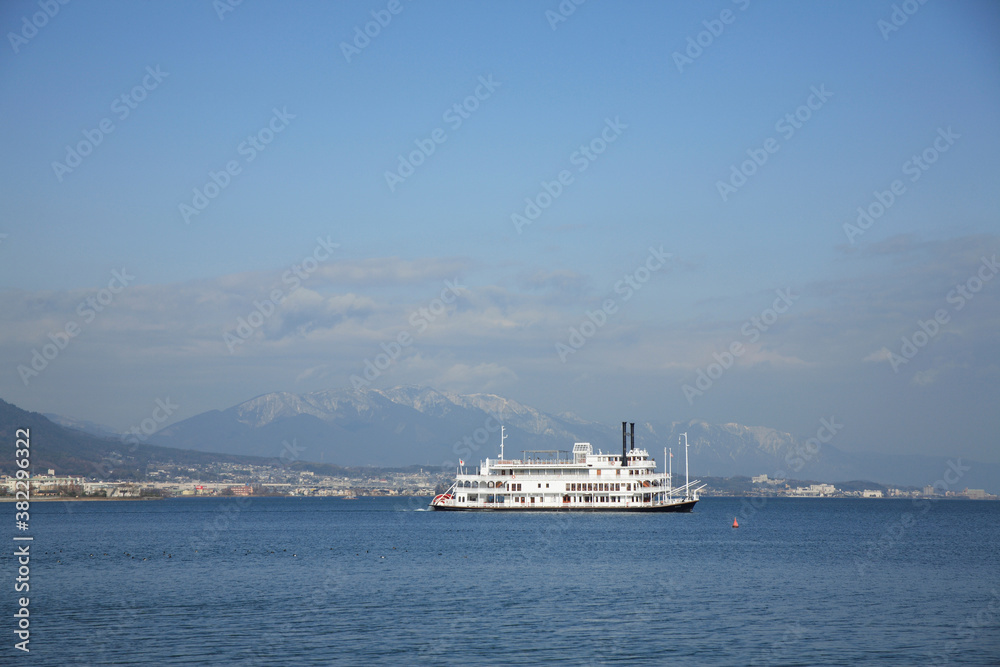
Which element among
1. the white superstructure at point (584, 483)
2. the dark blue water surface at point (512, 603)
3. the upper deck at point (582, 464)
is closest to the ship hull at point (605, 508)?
the white superstructure at point (584, 483)

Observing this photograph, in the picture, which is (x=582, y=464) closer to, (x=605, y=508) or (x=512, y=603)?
(x=605, y=508)

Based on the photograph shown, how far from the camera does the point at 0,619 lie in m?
31.8

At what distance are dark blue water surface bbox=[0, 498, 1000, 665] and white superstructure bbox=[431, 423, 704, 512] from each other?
34.2 metres

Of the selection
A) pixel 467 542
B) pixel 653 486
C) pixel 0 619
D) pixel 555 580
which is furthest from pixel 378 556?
pixel 653 486

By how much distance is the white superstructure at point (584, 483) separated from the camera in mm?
100438

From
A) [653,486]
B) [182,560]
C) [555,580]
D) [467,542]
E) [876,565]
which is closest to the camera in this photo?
[555,580]

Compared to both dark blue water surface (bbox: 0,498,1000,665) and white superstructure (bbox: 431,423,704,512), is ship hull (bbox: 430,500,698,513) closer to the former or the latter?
white superstructure (bbox: 431,423,704,512)

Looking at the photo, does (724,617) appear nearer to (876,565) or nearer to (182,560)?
(876,565)

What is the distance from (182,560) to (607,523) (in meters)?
43.3

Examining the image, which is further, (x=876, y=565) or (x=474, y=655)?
(x=876, y=565)

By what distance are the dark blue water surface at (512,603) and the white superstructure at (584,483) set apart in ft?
112

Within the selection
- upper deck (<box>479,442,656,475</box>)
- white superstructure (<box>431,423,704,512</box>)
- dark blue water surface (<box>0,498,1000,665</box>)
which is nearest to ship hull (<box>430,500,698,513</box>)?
white superstructure (<box>431,423,704,512</box>)

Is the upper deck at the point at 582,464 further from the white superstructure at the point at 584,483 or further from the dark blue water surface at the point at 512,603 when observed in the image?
the dark blue water surface at the point at 512,603

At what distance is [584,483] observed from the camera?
3984 inches
